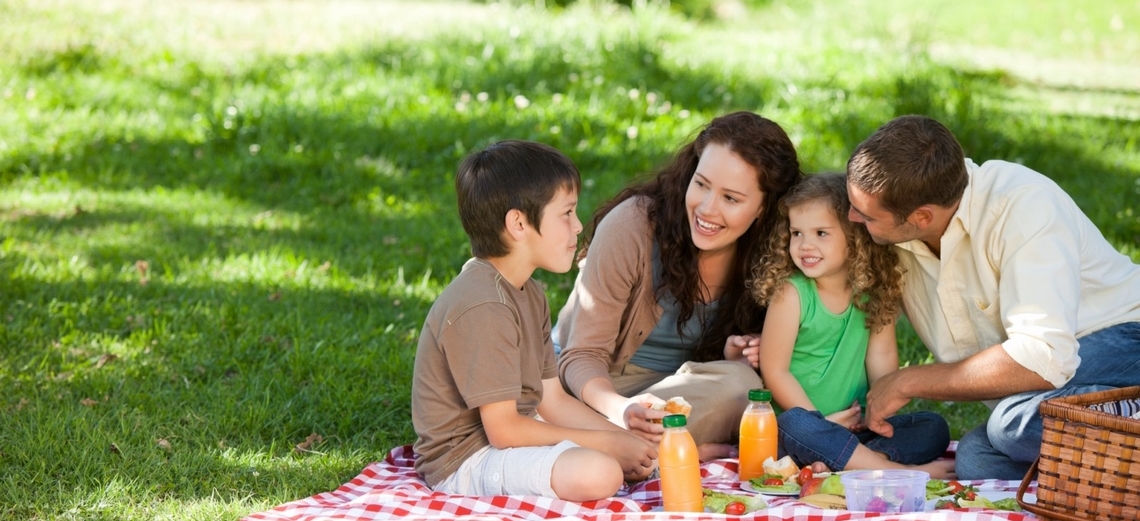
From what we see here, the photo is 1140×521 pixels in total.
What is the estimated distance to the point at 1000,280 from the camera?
3188mm

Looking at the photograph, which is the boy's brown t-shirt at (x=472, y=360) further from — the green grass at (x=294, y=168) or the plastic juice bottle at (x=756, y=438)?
the plastic juice bottle at (x=756, y=438)

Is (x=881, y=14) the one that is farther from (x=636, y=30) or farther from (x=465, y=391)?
(x=465, y=391)

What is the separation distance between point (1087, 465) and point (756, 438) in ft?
3.13

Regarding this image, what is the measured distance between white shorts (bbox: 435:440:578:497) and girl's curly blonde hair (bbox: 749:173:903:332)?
885mm

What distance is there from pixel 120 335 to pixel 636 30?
5499mm

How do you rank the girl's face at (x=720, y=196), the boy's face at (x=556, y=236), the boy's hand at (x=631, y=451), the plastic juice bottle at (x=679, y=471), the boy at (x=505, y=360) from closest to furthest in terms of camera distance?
the plastic juice bottle at (x=679, y=471), the boy at (x=505, y=360), the boy's face at (x=556, y=236), the boy's hand at (x=631, y=451), the girl's face at (x=720, y=196)

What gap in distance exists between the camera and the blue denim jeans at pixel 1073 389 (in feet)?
10.4

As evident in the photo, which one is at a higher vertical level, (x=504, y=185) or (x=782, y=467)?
(x=504, y=185)

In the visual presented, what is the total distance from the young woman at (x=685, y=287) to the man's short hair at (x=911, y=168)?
0.42 m

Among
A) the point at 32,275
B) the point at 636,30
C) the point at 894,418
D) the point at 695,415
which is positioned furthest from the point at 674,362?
the point at 636,30

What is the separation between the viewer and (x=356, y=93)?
7.94 meters

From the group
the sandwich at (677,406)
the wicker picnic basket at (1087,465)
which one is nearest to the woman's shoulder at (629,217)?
the sandwich at (677,406)

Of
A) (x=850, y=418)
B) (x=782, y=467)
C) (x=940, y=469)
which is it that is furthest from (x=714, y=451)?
(x=940, y=469)

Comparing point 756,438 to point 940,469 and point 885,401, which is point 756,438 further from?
point 940,469
